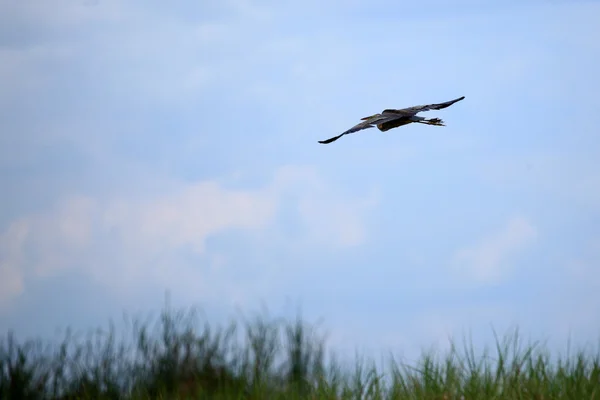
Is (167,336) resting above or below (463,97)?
below

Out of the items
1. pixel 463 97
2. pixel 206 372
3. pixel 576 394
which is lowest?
pixel 576 394

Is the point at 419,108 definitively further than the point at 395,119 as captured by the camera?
Yes

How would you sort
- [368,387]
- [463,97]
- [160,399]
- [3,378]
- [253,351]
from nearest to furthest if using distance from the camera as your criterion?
1. [463,97]
2. [368,387]
3. [160,399]
4. [253,351]
5. [3,378]

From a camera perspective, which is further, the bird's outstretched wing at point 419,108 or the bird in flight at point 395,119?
the bird's outstretched wing at point 419,108

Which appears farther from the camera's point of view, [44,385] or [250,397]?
[44,385]

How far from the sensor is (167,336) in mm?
9336

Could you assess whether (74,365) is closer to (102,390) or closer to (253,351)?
(102,390)

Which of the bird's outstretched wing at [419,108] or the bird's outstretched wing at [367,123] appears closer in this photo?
the bird's outstretched wing at [367,123]

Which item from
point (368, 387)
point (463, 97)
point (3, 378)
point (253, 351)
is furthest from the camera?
point (3, 378)

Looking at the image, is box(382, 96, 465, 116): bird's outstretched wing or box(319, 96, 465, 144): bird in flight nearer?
box(319, 96, 465, 144): bird in flight

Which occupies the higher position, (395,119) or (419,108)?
(419,108)

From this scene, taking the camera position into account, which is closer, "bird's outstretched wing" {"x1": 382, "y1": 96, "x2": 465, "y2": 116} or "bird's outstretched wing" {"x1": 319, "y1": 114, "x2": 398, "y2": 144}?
"bird's outstretched wing" {"x1": 319, "y1": 114, "x2": 398, "y2": 144}

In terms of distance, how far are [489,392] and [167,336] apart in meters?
4.27

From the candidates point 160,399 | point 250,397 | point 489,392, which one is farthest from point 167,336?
point 489,392
